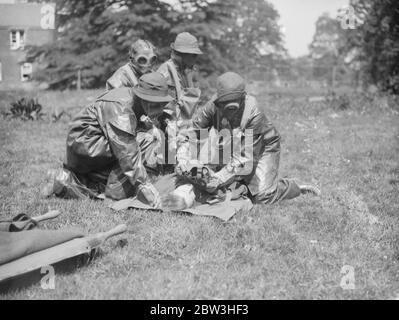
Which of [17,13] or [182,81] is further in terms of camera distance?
[17,13]

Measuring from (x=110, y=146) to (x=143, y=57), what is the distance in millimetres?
2189

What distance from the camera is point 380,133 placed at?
392 inches

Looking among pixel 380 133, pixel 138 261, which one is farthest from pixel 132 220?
pixel 380 133

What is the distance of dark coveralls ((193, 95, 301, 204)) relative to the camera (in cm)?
526

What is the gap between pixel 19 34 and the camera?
60.2 feet

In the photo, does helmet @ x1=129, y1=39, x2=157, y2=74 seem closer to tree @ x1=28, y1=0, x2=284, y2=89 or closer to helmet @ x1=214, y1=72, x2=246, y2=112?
helmet @ x1=214, y1=72, x2=246, y2=112

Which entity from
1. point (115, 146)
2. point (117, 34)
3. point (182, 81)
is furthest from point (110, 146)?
point (117, 34)

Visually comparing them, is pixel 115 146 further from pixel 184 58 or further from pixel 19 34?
pixel 19 34

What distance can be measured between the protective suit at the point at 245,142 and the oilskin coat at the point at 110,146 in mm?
807

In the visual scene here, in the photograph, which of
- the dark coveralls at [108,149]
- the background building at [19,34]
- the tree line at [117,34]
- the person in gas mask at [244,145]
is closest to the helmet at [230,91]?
the person in gas mask at [244,145]

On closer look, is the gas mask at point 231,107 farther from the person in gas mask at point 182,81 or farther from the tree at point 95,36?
the tree at point 95,36

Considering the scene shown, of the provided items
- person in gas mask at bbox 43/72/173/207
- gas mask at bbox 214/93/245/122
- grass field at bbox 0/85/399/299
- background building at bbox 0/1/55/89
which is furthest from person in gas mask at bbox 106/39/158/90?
background building at bbox 0/1/55/89

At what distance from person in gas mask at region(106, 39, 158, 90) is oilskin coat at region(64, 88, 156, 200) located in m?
1.58

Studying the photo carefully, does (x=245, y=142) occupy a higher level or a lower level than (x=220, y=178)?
higher
